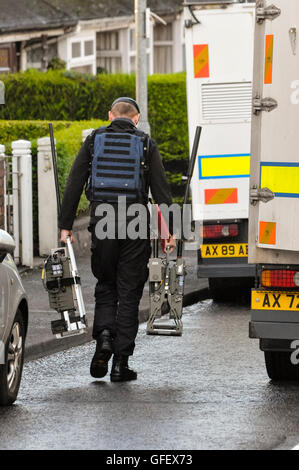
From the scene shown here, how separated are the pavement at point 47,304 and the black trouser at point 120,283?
3.85ft

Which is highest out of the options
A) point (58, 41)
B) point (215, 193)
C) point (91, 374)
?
point (58, 41)

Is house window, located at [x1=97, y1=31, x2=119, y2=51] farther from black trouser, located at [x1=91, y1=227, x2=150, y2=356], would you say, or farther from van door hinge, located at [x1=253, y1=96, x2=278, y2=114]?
van door hinge, located at [x1=253, y1=96, x2=278, y2=114]

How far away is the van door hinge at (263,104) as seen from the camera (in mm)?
8156

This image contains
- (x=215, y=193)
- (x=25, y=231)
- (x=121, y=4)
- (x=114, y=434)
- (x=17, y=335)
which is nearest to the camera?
(x=114, y=434)

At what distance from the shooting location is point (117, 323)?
8.97 m

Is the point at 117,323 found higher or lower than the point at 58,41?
lower

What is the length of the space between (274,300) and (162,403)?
3.09 ft

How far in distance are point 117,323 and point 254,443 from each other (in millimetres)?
2145

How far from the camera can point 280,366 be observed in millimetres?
8805

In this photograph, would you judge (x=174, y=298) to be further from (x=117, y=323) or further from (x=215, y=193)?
(x=215, y=193)

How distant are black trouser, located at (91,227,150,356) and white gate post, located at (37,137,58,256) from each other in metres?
5.95

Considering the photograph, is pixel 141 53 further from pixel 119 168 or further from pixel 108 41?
pixel 108 41

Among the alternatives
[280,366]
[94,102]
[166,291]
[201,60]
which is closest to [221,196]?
[201,60]

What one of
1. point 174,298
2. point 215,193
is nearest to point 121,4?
point 215,193
